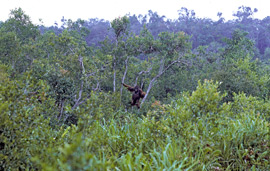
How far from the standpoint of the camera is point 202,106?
15.1 ft

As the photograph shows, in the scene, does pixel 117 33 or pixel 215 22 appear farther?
pixel 215 22

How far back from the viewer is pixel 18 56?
14.2 meters

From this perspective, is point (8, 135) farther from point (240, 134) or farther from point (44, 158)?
point (240, 134)

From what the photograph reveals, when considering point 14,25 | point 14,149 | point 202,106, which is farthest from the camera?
point 14,25

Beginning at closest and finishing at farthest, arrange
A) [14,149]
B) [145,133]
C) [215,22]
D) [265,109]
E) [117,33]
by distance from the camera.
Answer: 1. [14,149]
2. [145,133]
3. [265,109]
4. [117,33]
5. [215,22]

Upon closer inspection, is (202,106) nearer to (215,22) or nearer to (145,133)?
(145,133)

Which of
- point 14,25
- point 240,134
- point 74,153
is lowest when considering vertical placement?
point 240,134

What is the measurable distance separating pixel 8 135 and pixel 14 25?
61.0 feet

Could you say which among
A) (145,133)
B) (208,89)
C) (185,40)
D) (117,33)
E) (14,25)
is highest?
(14,25)

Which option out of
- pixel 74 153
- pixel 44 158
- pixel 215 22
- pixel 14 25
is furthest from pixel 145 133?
pixel 215 22

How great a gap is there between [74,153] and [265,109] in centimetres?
814

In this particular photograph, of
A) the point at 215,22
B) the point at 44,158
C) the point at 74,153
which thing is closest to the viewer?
the point at 74,153

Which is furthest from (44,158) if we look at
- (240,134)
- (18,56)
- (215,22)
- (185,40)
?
(215,22)

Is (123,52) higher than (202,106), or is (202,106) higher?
(123,52)
